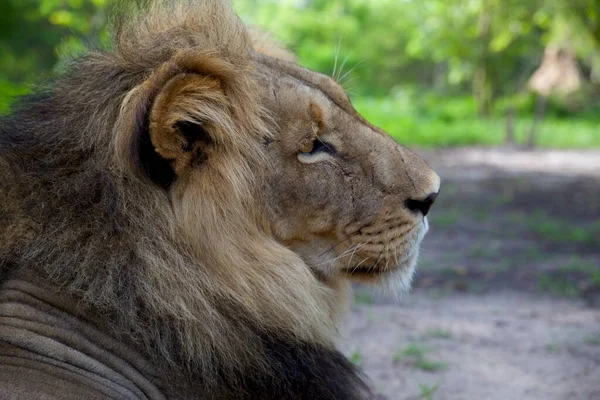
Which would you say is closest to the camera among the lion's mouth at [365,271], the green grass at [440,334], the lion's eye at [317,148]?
the lion's eye at [317,148]

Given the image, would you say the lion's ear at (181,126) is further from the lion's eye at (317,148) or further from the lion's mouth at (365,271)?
the lion's mouth at (365,271)

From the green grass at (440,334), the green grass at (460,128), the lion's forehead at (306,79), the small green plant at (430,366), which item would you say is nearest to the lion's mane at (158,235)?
the lion's forehead at (306,79)

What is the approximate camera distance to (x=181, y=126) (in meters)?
2.11

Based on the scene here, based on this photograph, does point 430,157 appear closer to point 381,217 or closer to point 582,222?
point 582,222

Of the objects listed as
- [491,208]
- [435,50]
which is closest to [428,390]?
[491,208]

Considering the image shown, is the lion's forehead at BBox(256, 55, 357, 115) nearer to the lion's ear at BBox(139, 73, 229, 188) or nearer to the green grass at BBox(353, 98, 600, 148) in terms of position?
the lion's ear at BBox(139, 73, 229, 188)

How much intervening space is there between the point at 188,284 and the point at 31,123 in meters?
0.70

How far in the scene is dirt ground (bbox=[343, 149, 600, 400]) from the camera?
3.68 meters

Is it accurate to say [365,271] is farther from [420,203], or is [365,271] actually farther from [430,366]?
[430,366]

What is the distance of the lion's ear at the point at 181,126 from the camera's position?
202 centimetres

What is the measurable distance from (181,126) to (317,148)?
17.8 inches

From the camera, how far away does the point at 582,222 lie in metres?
7.68

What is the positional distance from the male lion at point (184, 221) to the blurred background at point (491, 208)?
1.49 feet

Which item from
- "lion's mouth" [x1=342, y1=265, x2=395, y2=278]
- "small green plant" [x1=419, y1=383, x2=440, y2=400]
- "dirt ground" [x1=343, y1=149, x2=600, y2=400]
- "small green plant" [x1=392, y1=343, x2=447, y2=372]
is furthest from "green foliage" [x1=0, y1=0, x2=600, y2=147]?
"lion's mouth" [x1=342, y1=265, x2=395, y2=278]
